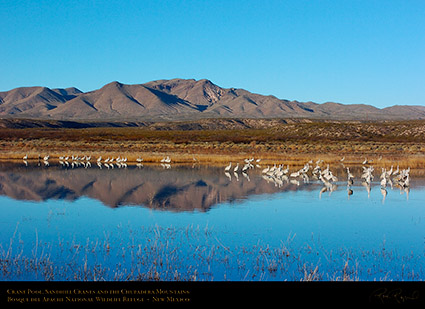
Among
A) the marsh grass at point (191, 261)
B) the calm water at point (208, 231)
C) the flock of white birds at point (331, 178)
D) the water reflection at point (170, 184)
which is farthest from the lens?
the flock of white birds at point (331, 178)

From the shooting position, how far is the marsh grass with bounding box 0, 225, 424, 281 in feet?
26.7

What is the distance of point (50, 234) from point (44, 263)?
8.43ft

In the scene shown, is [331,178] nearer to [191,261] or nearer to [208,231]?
[208,231]

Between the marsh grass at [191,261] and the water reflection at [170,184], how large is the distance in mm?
4514

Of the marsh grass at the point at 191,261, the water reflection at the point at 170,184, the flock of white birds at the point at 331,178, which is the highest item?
the flock of white birds at the point at 331,178

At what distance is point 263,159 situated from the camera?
112 ft
